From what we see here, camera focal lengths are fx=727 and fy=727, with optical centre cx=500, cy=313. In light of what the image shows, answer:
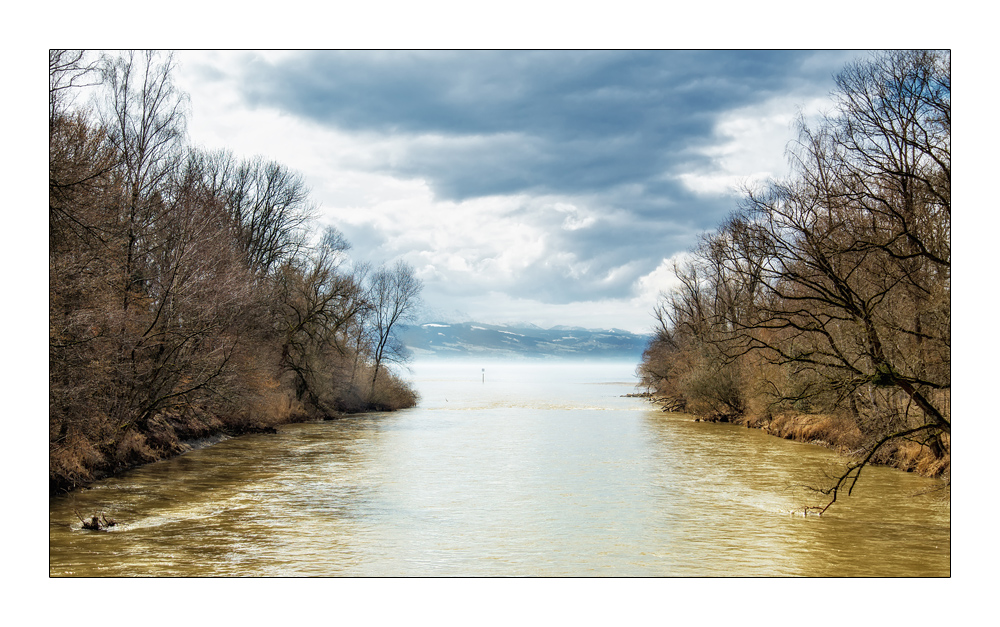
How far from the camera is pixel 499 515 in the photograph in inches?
615

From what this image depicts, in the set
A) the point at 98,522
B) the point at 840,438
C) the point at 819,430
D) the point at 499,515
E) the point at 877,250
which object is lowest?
the point at 819,430

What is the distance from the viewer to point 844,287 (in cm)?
1131

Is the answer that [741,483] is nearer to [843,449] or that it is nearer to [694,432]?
[843,449]

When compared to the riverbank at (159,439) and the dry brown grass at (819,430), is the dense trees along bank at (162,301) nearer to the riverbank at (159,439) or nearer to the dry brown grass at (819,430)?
the riverbank at (159,439)

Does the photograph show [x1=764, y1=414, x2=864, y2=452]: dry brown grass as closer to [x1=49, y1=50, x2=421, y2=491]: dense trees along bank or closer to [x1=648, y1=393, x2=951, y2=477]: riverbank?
[x1=648, y1=393, x2=951, y2=477]: riverbank

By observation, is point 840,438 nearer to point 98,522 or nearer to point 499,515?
point 499,515

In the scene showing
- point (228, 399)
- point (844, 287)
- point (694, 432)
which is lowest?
point (694, 432)

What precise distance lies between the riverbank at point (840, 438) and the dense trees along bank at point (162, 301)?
18.8 metres

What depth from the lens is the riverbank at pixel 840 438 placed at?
20.2m

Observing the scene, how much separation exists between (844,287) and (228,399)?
2063 centimetres

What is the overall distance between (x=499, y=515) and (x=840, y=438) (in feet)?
58.0

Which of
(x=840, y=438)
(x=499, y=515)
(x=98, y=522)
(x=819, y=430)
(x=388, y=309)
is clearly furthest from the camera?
(x=388, y=309)

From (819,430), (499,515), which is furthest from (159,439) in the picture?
(819,430)

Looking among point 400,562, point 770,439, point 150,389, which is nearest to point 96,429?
point 150,389
